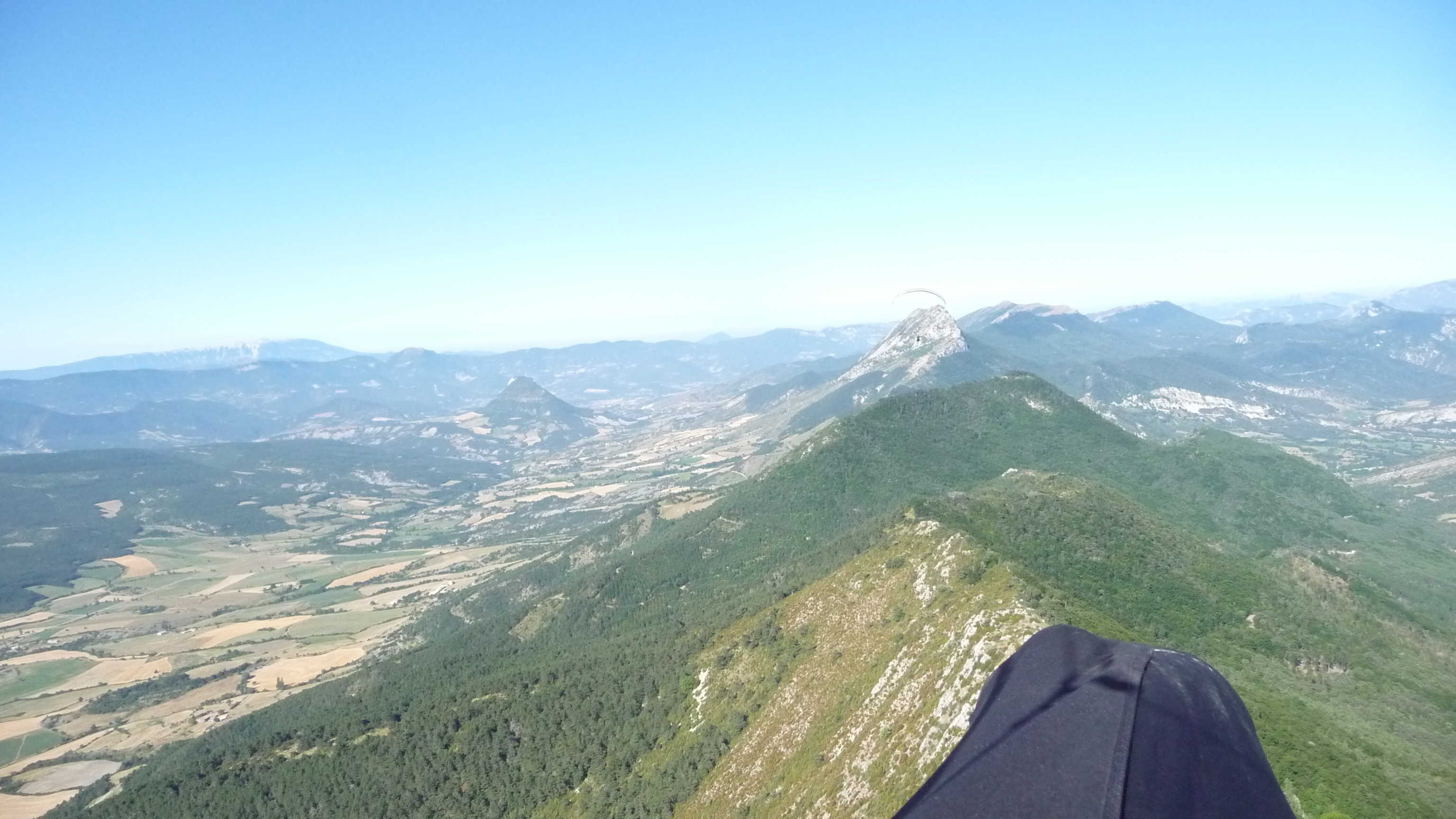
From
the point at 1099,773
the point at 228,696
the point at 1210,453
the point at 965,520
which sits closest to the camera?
the point at 1099,773

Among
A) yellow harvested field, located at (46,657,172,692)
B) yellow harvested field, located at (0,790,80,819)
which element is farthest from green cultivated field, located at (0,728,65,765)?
yellow harvested field, located at (46,657,172,692)

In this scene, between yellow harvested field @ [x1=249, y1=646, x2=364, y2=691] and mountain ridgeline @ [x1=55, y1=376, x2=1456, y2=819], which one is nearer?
mountain ridgeline @ [x1=55, y1=376, x2=1456, y2=819]

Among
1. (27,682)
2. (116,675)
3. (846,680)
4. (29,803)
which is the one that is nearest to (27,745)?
(29,803)

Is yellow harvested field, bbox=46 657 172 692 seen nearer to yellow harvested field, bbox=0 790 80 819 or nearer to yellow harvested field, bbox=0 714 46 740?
yellow harvested field, bbox=0 714 46 740

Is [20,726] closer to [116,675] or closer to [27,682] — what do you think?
[116,675]

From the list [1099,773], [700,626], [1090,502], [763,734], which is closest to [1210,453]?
[1090,502]

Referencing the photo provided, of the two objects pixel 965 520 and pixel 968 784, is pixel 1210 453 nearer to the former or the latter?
pixel 965 520

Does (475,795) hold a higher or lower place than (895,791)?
lower
